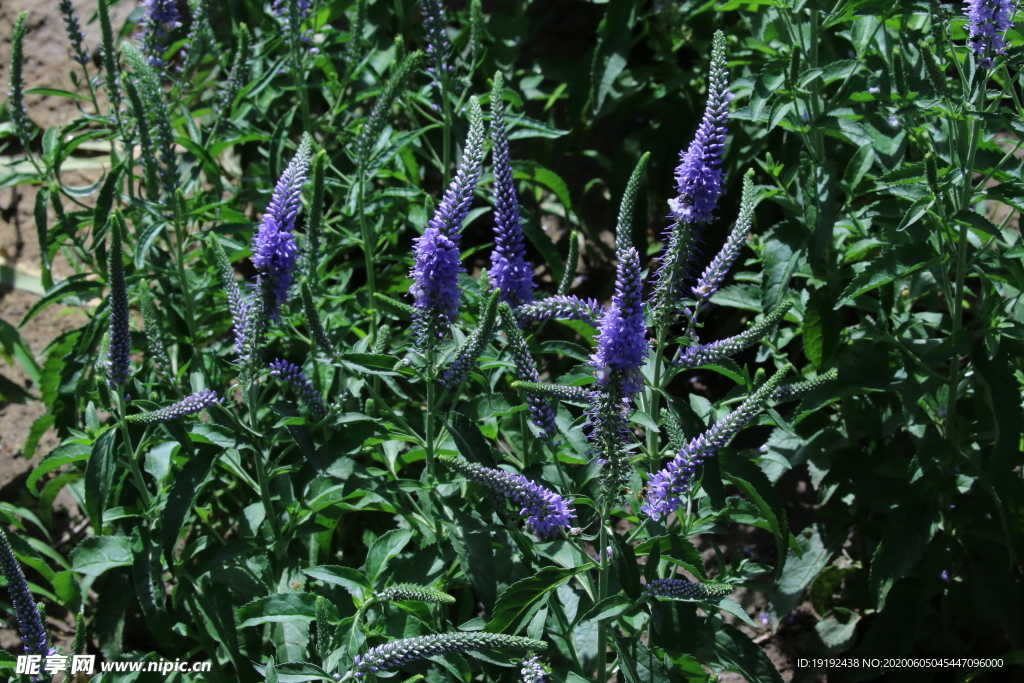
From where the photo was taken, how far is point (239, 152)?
616 centimetres

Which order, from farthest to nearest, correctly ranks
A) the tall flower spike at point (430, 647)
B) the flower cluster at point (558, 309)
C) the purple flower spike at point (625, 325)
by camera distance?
1. the flower cluster at point (558, 309)
2. the tall flower spike at point (430, 647)
3. the purple flower spike at point (625, 325)

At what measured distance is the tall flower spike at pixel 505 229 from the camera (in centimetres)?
286

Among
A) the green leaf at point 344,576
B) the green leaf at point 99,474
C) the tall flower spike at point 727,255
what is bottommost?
the green leaf at point 344,576

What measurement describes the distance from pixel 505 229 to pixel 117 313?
133 centimetres

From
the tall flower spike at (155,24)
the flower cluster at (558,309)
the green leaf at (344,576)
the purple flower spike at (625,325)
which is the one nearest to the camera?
the purple flower spike at (625,325)

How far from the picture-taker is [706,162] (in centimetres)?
295

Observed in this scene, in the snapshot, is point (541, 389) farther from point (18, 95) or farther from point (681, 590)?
point (18, 95)

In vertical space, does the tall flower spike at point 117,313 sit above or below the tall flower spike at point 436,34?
below

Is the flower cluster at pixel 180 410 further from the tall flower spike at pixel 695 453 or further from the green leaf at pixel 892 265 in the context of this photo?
the green leaf at pixel 892 265

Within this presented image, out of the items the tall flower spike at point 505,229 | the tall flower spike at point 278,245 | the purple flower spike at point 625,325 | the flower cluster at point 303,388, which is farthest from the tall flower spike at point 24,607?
the purple flower spike at point 625,325

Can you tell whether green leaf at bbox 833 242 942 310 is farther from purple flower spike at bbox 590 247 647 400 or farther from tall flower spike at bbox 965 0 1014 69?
purple flower spike at bbox 590 247 647 400

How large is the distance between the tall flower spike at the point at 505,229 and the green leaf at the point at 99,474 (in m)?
1.54

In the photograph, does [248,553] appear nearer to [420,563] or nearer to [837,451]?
[420,563]

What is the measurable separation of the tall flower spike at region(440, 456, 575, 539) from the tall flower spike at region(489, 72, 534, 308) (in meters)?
0.63
